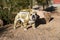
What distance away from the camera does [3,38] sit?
7.15 metres

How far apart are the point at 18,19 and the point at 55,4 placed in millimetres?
9519

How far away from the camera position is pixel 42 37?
23.4ft

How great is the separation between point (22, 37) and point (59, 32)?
1.58 metres

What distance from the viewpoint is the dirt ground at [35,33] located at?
7112 mm

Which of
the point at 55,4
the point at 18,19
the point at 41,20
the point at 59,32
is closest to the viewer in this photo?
the point at 59,32

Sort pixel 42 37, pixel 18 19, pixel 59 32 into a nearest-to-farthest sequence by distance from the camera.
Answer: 1. pixel 42 37
2. pixel 59 32
3. pixel 18 19

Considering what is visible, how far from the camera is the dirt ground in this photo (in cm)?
711

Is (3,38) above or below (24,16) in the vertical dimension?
below

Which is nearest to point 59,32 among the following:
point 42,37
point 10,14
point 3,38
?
point 42,37

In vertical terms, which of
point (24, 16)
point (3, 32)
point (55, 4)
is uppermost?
point (24, 16)

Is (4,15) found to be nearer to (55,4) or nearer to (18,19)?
(18,19)

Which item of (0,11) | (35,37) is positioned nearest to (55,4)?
Result: (0,11)

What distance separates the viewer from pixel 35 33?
25.1ft

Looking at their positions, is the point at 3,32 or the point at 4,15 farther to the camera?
→ the point at 4,15
